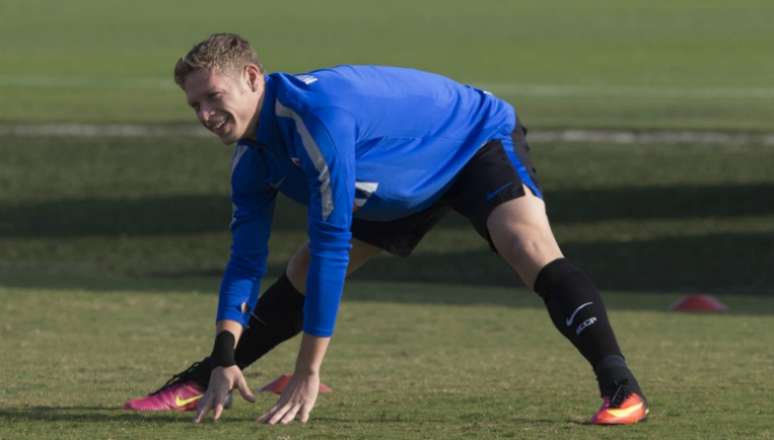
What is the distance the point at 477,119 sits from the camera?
6512 mm

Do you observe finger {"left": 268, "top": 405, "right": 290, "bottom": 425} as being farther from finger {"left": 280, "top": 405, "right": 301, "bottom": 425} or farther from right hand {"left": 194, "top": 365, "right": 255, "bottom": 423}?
right hand {"left": 194, "top": 365, "right": 255, "bottom": 423}

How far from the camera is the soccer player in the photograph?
228 inches

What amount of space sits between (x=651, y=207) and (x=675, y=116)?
11.3 metres

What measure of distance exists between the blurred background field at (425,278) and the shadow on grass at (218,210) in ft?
0.13

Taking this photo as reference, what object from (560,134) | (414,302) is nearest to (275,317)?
(414,302)

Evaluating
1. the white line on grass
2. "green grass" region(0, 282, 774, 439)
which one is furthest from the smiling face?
the white line on grass

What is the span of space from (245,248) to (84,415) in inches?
35.9

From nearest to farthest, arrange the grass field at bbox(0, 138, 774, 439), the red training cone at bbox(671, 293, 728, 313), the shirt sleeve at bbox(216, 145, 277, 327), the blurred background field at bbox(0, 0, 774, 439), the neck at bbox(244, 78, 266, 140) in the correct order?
the neck at bbox(244, 78, 266, 140)
the shirt sleeve at bbox(216, 145, 277, 327)
the grass field at bbox(0, 138, 774, 439)
the blurred background field at bbox(0, 0, 774, 439)
the red training cone at bbox(671, 293, 728, 313)

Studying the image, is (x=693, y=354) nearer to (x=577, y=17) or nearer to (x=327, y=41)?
(x=327, y=41)

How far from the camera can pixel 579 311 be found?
6.27 metres

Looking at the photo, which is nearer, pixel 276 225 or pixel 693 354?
pixel 693 354

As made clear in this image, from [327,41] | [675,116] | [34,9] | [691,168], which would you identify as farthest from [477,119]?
[34,9]

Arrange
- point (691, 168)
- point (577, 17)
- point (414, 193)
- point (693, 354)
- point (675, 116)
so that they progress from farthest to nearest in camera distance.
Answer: point (577, 17) < point (675, 116) < point (691, 168) < point (693, 354) < point (414, 193)

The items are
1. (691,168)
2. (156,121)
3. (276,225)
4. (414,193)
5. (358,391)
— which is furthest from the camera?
(156,121)
